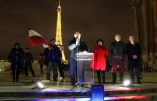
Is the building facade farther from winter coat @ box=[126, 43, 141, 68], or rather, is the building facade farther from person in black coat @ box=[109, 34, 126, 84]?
person in black coat @ box=[109, 34, 126, 84]

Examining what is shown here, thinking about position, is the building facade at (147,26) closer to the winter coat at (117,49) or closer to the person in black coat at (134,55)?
the person in black coat at (134,55)

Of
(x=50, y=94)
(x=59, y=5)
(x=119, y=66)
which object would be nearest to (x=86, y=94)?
(x=50, y=94)

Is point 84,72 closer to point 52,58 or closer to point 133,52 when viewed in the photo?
point 133,52

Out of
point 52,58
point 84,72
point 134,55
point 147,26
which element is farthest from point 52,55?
point 147,26

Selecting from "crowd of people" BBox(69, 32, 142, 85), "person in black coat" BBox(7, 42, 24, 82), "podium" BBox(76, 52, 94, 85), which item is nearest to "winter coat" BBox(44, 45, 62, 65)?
"person in black coat" BBox(7, 42, 24, 82)

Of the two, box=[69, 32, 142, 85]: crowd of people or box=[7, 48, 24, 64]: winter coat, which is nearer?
box=[69, 32, 142, 85]: crowd of people

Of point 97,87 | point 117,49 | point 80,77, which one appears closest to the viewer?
point 97,87

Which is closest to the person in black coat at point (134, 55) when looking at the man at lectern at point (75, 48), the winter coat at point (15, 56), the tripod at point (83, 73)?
the man at lectern at point (75, 48)

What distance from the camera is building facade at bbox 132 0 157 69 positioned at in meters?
47.6

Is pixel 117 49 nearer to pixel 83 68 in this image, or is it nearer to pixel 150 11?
pixel 83 68

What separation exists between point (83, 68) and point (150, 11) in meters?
31.5

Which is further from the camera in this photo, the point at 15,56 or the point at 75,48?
the point at 15,56

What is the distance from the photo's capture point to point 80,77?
62.2 feet

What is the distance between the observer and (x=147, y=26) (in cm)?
5184
